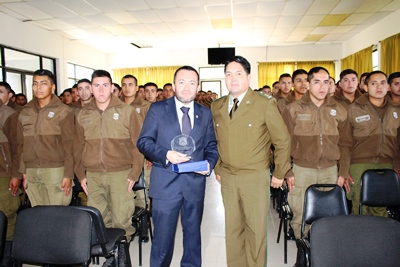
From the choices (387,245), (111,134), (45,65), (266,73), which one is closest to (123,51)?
(45,65)

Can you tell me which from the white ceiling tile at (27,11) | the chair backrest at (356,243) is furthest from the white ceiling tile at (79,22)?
the chair backrest at (356,243)

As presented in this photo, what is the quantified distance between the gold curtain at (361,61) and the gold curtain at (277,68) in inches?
42.7

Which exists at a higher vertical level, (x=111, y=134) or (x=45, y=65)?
(x=45, y=65)

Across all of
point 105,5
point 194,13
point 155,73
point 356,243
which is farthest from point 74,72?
point 356,243

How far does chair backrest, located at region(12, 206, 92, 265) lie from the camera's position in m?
1.74

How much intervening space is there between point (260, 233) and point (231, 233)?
0.22m

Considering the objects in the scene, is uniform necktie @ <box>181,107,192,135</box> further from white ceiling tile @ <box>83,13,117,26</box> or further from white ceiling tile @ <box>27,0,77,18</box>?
white ceiling tile @ <box>83,13,117,26</box>

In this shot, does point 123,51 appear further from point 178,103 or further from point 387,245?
point 387,245

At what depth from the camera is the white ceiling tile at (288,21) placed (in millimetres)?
7848

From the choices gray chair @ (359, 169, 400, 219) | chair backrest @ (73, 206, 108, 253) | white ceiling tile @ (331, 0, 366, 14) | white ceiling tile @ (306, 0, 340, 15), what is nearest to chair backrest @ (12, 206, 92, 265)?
chair backrest @ (73, 206, 108, 253)

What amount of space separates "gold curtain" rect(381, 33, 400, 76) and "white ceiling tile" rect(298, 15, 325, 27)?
1671 mm

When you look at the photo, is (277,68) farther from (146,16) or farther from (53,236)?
(53,236)

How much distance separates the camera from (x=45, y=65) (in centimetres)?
903

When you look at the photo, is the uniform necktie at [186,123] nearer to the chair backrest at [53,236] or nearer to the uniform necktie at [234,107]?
the uniform necktie at [234,107]
